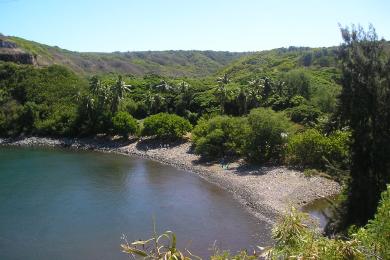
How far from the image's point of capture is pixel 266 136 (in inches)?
2447

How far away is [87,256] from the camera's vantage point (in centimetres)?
3475

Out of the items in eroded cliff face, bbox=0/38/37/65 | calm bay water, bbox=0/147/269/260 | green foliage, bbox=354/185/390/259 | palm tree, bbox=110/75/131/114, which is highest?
eroded cliff face, bbox=0/38/37/65

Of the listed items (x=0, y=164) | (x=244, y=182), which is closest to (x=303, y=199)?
(x=244, y=182)

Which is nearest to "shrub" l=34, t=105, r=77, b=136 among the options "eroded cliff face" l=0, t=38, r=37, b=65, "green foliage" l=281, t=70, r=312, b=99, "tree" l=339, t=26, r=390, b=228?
"eroded cliff face" l=0, t=38, r=37, b=65

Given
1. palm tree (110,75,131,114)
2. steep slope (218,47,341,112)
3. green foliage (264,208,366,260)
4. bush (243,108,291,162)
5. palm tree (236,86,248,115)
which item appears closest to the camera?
green foliage (264,208,366,260)

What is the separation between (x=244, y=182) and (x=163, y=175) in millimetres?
12844

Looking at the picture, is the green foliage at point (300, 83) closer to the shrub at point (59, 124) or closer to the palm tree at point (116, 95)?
the palm tree at point (116, 95)

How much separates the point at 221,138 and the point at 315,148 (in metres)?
Result: 16.5

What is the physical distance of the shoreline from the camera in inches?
1885

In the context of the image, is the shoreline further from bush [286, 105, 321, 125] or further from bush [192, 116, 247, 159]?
bush [286, 105, 321, 125]

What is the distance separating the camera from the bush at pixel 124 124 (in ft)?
274

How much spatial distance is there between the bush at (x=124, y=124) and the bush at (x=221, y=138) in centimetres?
1799

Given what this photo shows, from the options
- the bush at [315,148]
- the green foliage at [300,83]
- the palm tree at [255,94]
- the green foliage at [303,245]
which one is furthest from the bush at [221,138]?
the green foliage at [303,245]

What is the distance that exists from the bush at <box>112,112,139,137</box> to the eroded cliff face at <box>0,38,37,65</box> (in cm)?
6675
